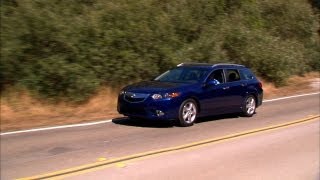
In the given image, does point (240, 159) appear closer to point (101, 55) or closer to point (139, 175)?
point (139, 175)

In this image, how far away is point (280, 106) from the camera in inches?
729

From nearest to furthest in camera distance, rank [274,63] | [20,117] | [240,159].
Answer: [240,159] < [20,117] < [274,63]

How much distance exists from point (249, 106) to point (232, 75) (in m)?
1.17

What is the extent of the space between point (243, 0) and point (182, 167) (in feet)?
66.8

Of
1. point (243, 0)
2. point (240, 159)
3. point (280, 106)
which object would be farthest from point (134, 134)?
point (243, 0)

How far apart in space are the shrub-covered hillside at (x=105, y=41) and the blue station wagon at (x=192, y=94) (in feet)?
9.56

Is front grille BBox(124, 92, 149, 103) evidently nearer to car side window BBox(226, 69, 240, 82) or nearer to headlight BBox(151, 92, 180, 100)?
headlight BBox(151, 92, 180, 100)

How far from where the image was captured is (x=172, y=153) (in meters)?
9.38

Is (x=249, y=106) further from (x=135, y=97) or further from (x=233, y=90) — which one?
(x=135, y=97)

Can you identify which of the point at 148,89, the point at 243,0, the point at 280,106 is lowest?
the point at 280,106

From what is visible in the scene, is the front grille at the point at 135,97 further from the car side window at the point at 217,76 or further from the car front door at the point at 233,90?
the car front door at the point at 233,90

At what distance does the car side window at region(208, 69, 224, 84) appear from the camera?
543 inches

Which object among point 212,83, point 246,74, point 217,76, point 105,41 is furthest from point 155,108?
point 105,41

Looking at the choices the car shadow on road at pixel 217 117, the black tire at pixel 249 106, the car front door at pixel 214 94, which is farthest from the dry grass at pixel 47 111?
the black tire at pixel 249 106
